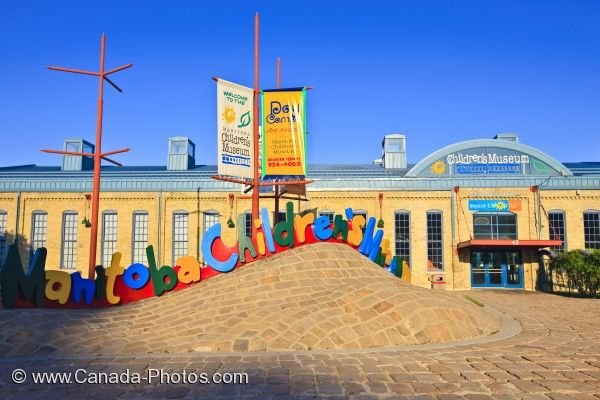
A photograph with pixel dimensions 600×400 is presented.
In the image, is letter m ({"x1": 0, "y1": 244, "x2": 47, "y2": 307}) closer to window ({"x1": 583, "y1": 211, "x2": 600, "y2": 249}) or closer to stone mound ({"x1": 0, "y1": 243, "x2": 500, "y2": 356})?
stone mound ({"x1": 0, "y1": 243, "x2": 500, "y2": 356})

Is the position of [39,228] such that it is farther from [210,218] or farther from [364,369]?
[364,369]

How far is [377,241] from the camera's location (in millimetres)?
18938

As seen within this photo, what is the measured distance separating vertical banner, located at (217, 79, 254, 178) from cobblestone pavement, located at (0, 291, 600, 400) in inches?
296

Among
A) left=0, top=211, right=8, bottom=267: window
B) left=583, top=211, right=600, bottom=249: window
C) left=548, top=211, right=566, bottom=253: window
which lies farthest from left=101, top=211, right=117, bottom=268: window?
left=583, top=211, right=600, bottom=249: window

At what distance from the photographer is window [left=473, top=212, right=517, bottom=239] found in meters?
30.1

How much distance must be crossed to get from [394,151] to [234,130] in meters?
22.9

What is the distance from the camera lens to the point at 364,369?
8.42 m

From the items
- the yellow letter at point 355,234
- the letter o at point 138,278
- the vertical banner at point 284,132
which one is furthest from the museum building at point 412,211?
the letter o at point 138,278

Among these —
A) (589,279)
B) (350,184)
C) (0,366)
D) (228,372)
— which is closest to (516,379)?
(228,372)

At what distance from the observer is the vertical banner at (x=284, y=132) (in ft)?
56.2

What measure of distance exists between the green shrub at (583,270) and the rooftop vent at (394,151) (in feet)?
45.7

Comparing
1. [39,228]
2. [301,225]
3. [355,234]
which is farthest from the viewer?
[39,228]

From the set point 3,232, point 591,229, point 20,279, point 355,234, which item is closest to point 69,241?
point 3,232

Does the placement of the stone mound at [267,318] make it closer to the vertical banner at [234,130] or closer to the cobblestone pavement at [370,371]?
the cobblestone pavement at [370,371]
